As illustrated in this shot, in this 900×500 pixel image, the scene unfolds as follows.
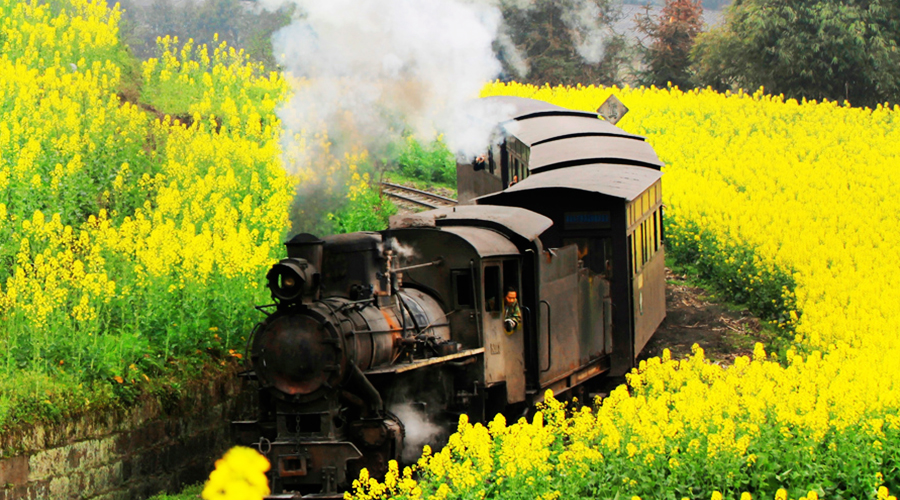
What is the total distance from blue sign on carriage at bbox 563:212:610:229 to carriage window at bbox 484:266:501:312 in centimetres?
352

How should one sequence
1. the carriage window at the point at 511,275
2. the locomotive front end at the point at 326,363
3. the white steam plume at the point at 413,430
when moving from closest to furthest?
the locomotive front end at the point at 326,363 → the white steam plume at the point at 413,430 → the carriage window at the point at 511,275

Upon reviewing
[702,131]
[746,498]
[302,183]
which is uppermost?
[702,131]

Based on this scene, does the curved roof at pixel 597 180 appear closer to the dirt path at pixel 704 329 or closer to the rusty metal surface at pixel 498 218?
the rusty metal surface at pixel 498 218

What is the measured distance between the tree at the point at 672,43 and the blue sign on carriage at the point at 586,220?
1268 inches

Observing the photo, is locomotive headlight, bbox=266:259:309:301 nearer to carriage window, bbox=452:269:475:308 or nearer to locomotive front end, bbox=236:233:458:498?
locomotive front end, bbox=236:233:458:498

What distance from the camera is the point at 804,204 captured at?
22219mm

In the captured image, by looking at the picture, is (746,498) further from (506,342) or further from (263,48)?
(263,48)

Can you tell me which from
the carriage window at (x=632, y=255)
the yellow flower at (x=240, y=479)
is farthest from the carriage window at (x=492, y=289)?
the carriage window at (x=632, y=255)

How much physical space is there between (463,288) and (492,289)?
13.1 inches

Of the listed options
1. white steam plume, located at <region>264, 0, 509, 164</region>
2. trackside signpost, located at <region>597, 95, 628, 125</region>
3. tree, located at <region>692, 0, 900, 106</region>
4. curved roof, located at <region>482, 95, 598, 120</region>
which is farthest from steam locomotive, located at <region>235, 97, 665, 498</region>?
tree, located at <region>692, 0, 900, 106</region>

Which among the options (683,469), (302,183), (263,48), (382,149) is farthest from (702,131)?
(683,469)

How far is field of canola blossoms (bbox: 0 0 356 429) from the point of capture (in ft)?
34.6

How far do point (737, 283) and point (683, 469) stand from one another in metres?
11.4

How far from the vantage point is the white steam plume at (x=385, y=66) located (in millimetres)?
13117
